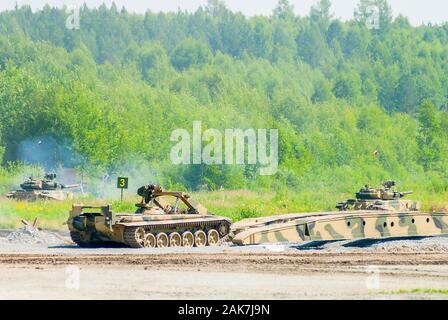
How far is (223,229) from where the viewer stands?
32.7 metres

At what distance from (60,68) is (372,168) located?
109ft

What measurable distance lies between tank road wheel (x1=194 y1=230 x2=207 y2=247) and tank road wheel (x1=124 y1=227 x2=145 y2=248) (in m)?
1.88

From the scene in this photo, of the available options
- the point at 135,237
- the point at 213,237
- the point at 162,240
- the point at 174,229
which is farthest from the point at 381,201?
the point at 135,237

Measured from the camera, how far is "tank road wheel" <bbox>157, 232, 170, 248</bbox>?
1227 inches

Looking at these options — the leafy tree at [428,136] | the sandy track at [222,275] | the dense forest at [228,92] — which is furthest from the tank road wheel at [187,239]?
the leafy tree at [428,136]

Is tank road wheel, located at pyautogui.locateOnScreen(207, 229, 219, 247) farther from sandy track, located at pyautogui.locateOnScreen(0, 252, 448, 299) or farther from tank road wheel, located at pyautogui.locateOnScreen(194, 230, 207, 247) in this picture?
sandy track, located at pyautogui.locateOnScreen(0, 252, 448, 299)

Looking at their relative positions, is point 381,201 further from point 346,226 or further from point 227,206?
point 227,206

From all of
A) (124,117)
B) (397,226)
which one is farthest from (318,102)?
(397,226)

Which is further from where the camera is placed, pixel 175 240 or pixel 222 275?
pixel 175 240

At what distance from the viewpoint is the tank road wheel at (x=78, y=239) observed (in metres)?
31.6

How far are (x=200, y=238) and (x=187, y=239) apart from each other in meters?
0.51

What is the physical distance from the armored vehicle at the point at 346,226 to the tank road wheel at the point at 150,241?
2.08 metres

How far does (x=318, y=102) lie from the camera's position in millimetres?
110500

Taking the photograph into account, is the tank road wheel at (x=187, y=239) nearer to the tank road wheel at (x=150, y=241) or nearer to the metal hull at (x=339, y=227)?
the tank road wheel at (x=150, y=241)
